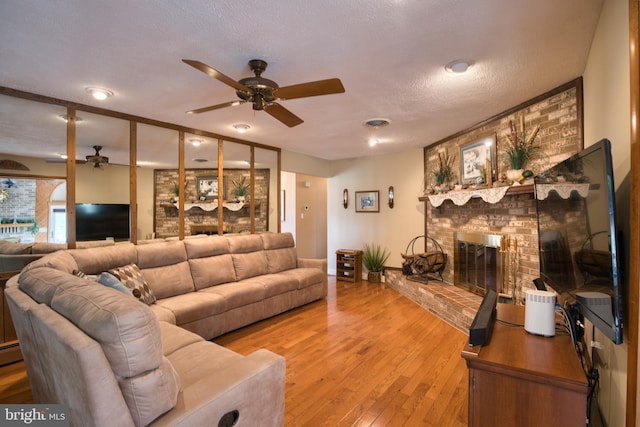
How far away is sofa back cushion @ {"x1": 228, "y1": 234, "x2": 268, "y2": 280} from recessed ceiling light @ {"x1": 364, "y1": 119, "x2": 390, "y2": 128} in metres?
2.20

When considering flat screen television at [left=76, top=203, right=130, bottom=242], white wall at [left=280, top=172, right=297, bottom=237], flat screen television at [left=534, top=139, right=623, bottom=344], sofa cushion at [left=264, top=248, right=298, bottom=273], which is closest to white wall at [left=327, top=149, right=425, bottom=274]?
white wall at [left=280, top=172, right=297, bottom=237]

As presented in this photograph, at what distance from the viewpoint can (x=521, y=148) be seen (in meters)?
3.09

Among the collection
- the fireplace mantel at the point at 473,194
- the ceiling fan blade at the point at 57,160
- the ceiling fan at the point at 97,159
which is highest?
the ceiling fan at the point at 97,159

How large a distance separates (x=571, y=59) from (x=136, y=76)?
132 inches

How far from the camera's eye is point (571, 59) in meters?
2.24

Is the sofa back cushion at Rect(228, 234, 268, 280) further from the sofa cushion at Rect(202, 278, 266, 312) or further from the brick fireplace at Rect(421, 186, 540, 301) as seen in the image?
the brick fireplace at Rect(421, 186, 540, 301)

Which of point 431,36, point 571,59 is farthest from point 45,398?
point 571,59

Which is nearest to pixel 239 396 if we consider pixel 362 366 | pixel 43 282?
pixel 43 282

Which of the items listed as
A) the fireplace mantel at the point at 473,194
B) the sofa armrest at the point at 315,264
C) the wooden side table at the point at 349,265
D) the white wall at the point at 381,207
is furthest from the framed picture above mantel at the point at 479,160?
the wooden side table at the point at 349,265

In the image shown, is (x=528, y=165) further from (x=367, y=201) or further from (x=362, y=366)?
(x=367, y=201)

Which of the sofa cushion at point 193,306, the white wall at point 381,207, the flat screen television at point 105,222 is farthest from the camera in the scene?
the white wall at point 381,207

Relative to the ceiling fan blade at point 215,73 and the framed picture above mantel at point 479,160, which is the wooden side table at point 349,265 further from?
the ceiling fan blade at point 215,73

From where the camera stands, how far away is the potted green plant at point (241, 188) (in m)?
A: 5.12

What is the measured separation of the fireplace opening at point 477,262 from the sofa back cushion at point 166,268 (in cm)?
342
